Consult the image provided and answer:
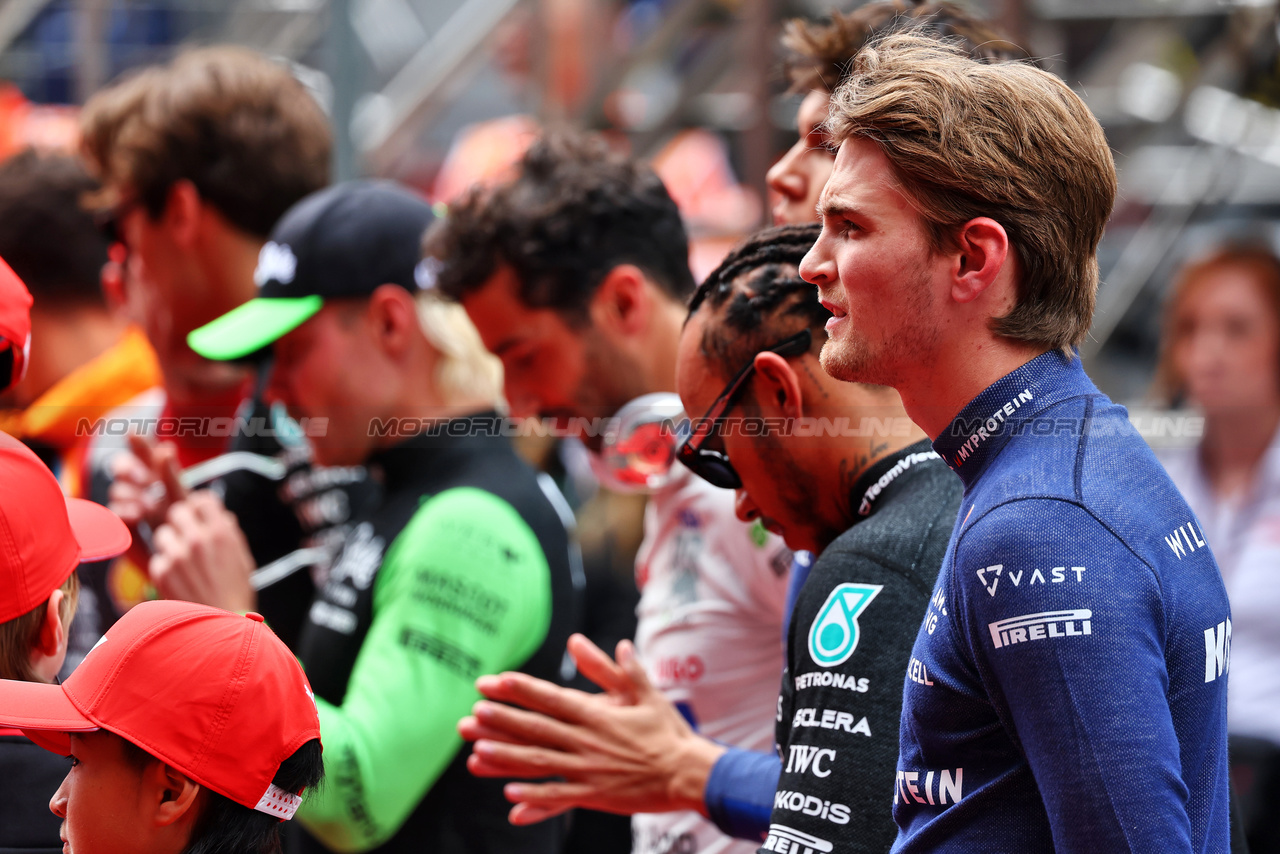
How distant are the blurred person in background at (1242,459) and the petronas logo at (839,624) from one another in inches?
79.2

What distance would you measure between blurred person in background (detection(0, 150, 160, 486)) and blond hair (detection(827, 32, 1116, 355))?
3334 mm

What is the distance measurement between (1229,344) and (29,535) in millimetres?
3443

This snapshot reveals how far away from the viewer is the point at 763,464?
1.80 meters

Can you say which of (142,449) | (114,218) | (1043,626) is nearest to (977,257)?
(1043,626)

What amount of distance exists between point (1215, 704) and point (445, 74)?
19.8 ft

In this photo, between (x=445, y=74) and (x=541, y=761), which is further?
(x=445, y=74)

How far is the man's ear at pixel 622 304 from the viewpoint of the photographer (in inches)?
108

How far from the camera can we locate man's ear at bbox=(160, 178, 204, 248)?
355cm

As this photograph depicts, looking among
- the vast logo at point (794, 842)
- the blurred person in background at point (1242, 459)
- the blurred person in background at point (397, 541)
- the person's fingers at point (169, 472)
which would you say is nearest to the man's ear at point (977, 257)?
the vast logo at point (794, 842)

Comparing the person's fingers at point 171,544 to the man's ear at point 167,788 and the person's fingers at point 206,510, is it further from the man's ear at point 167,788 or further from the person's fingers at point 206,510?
the man's ear at point 167,788

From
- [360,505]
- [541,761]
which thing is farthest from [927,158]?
[360,505]

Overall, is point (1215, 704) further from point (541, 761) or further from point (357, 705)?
point (357, 705)

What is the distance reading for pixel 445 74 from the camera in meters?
6.64

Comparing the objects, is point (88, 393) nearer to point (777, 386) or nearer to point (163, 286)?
point (163, 286)
